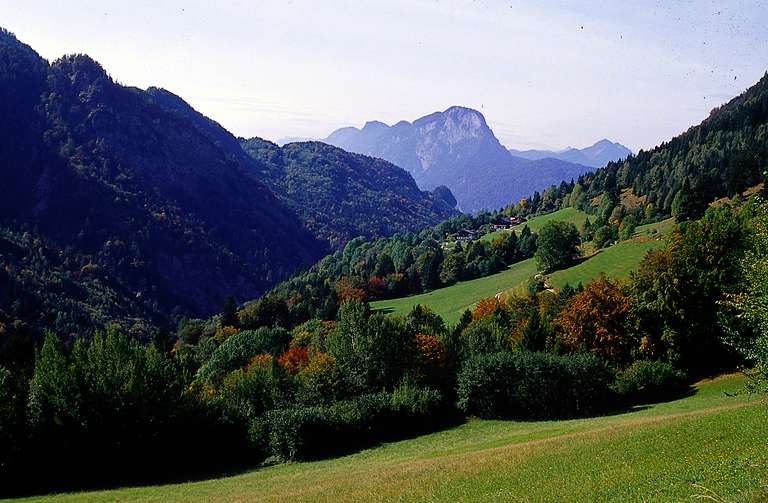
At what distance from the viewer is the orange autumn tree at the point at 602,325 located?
181 ft

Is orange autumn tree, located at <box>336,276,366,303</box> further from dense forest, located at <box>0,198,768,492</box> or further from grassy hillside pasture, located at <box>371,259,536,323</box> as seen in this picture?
dense forest, located at <box>0,198,768,492</box>

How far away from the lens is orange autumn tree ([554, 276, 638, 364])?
55219mm

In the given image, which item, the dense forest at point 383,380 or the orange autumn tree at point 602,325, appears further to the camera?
the orange autumn tree at point 602,325

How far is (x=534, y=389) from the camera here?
4725cm

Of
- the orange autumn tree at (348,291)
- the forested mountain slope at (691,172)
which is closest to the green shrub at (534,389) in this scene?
the forested mountain slope at (691,172)

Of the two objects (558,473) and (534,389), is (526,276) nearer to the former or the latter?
(534,389)

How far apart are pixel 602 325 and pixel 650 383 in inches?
360

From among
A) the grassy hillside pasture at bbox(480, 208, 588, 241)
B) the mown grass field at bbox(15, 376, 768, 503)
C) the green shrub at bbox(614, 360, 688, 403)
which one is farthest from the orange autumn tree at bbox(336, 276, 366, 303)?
the mown grass field at bbox(15, 376, 768, 503)

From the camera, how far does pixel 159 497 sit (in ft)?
90.3

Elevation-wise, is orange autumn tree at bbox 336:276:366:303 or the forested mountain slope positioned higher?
the forested mountain slope

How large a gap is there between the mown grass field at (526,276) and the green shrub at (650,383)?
3354 centimetres

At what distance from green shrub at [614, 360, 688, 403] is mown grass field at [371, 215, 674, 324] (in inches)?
1320

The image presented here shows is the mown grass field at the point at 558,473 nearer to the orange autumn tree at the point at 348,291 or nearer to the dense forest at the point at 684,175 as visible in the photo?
the dense forest at the point at 684,175

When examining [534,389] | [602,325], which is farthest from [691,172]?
[534,389]
